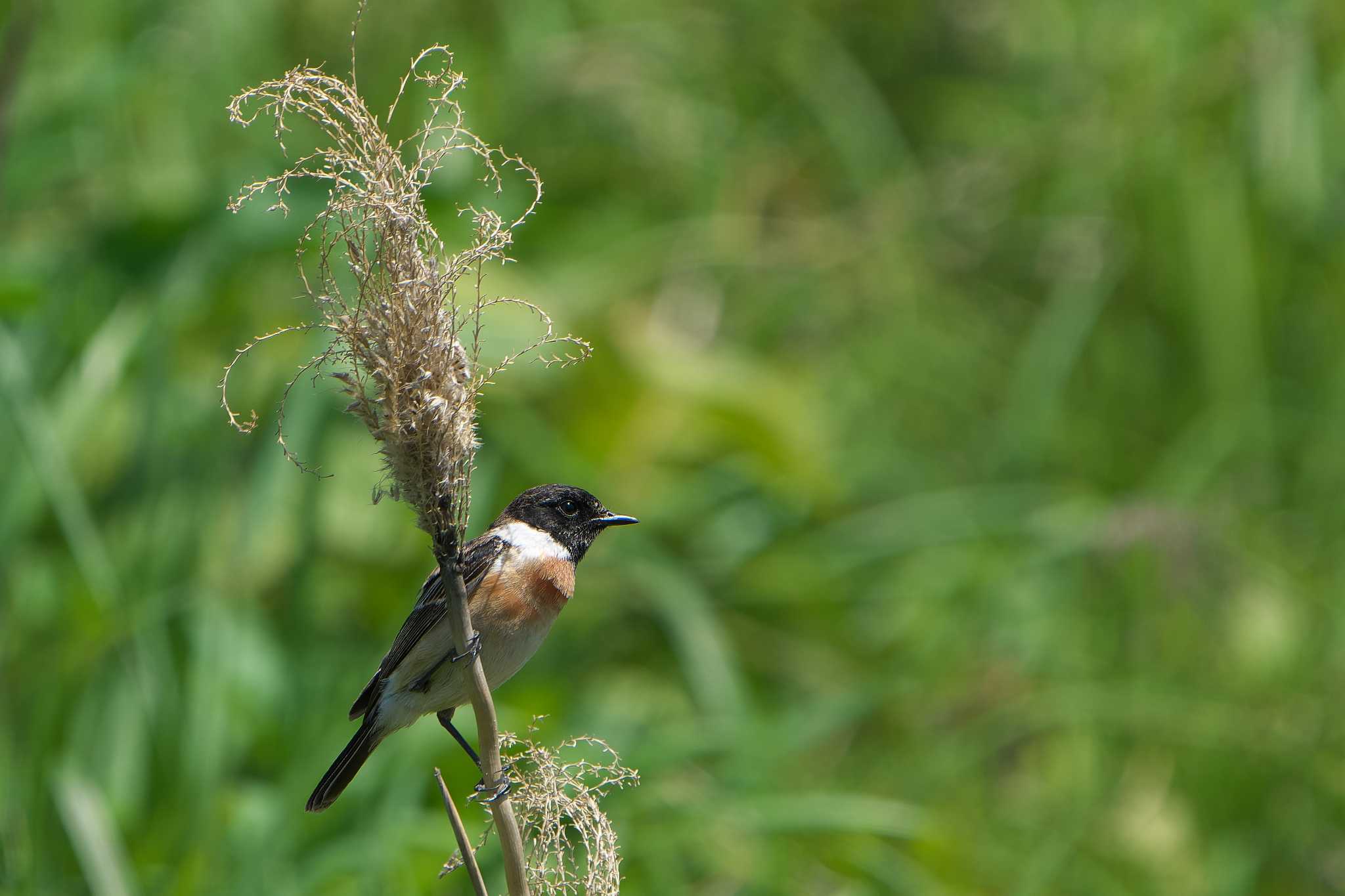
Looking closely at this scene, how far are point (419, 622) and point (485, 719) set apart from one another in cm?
90

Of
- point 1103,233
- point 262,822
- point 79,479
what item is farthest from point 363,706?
point 1103,233

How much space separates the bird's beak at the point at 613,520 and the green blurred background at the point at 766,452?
1.06 meters

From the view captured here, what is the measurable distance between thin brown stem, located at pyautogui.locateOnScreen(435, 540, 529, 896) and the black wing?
777 millimetres

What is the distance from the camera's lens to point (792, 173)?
23.1 ft

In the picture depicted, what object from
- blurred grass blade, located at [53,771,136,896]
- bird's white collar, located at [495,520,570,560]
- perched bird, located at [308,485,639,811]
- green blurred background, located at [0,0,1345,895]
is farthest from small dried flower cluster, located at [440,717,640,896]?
blurred grass blade, located at [53,771,136,896]

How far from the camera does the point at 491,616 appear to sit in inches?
92.2

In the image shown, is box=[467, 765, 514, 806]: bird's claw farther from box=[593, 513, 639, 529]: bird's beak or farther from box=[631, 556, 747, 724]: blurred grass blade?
box=[631, 556, 747, 724]: blurred grass blade

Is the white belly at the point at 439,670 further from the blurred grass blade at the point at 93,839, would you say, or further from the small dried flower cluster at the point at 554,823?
the blurred grass blade at the point at 93,839

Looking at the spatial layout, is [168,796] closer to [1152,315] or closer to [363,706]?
[363,706]

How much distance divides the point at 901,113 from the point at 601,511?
604cm

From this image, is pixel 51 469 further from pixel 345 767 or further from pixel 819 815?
pixel 819 815

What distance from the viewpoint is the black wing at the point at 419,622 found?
7.29 ft

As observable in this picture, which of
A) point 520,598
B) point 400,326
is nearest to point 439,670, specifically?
point 520,598

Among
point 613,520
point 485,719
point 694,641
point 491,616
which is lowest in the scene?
point 485,719
